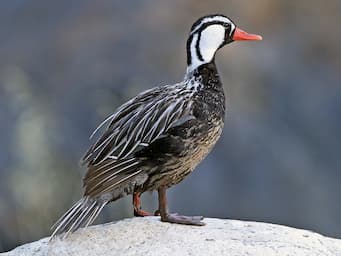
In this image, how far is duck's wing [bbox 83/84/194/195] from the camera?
4648mm

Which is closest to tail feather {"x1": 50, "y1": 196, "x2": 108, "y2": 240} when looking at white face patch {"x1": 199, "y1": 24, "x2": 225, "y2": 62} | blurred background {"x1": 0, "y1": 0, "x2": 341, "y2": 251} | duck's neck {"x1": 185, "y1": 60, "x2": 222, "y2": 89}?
duck's neck {"x1": 185, "y1": 60, "x2": 222, "y2": 89}

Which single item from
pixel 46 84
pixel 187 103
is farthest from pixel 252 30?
pixel 187 103

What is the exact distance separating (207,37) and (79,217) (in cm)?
101

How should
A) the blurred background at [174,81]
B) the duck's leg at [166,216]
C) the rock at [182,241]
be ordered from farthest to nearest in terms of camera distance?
the blurred background at [174,81] → the duck's leg at [166,216] → the rock at [182,241]

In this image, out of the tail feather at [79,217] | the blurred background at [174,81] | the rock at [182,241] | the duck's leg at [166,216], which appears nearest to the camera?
the rock at [182,241]

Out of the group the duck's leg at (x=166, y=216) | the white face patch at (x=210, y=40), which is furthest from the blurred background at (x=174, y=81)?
the white face patch at (x=210, y=40)

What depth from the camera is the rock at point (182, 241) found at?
4508 millimetres

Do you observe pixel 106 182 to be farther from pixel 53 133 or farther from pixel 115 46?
pixel 115 46

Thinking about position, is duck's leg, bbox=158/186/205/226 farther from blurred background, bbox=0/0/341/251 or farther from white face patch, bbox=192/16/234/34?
blurred background, bbox=0/0/341/251

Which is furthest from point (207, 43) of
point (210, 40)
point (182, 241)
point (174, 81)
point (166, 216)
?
point (174, 81)

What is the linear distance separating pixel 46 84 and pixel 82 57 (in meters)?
0.58

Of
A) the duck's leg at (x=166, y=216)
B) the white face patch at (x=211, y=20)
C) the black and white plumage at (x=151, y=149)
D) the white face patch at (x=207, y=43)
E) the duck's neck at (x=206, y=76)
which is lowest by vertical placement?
the duck's leg at (x=166, y=216)

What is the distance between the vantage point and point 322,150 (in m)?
8.85

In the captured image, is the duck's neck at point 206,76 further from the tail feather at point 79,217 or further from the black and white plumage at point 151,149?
the tail feather at point 79,217
